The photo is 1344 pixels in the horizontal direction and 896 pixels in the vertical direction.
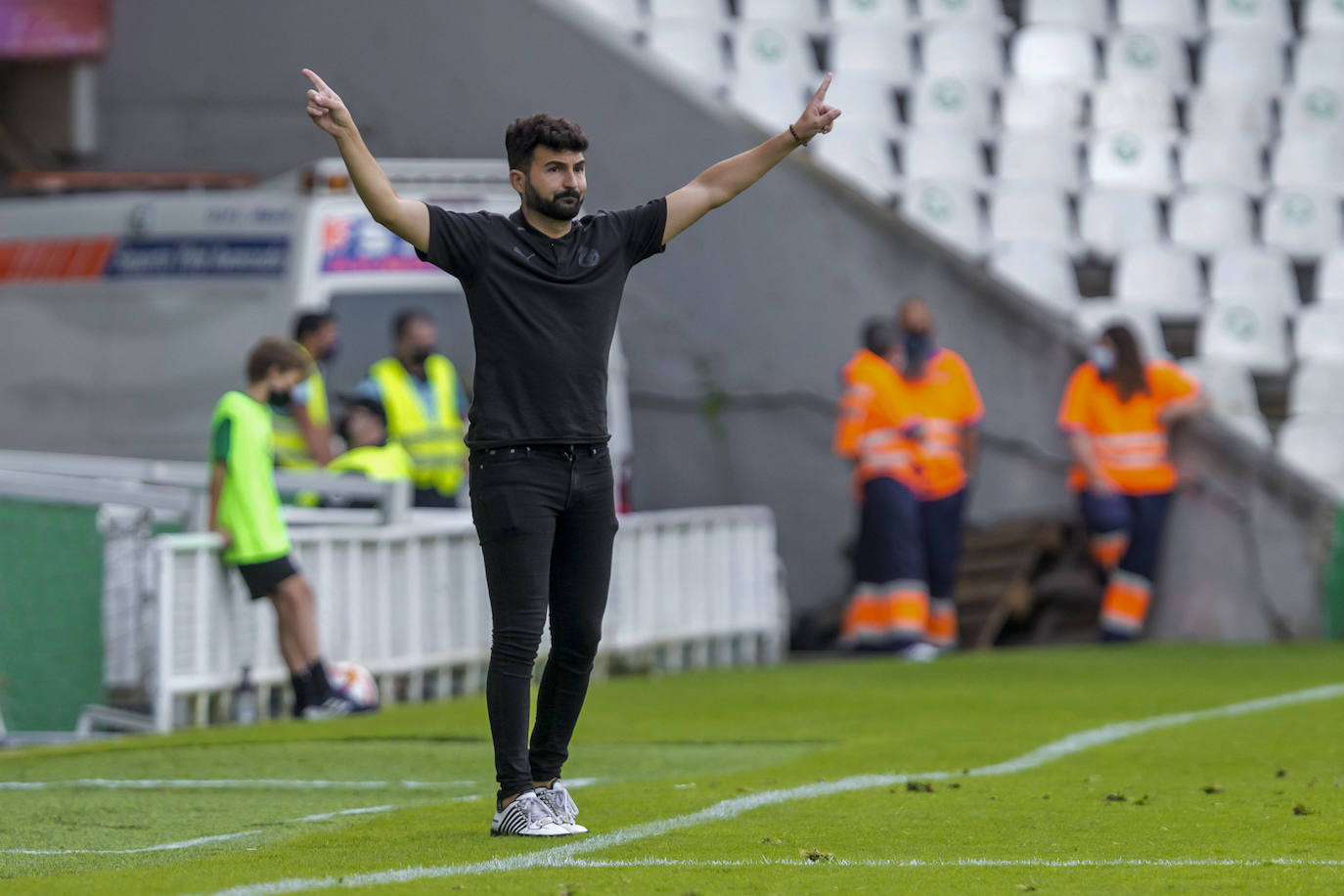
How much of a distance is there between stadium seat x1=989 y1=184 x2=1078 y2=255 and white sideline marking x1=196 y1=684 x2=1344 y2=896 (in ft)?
23.2

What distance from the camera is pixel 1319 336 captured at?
16.1m

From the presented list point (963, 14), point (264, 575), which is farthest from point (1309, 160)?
point (264, 575)

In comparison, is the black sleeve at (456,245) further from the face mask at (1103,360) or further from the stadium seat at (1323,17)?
the stadium seat at (1323,17)

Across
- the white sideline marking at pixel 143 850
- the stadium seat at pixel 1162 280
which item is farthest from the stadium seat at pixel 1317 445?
the white sideline marking at pixel 143 850

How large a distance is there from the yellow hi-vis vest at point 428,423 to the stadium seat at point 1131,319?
18.6 ft

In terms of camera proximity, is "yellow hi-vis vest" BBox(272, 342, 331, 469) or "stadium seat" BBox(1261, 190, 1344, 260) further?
"stadium seat" BBox(1261, 190, 1344, 260)

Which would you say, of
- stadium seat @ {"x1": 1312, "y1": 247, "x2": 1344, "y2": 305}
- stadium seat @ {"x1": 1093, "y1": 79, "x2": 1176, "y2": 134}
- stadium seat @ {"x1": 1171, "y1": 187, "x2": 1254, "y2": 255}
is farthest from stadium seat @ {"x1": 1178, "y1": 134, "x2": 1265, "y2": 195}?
stadium seat @ {"x1": 1312, "y1": 247, "x2": 1344, "y2": 305}

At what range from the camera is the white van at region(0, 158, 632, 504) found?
40.9 ft

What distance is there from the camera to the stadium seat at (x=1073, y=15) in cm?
1830

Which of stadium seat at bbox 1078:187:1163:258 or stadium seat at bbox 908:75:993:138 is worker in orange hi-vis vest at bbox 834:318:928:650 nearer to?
stadium seat at bbox 1078:187:1163:258

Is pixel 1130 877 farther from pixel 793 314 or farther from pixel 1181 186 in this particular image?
pixel 1181 186

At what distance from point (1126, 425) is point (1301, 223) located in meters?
3.95

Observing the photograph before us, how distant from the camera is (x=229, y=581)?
32.3 ft

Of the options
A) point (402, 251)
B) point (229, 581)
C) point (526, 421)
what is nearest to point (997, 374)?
point (402, 251)
